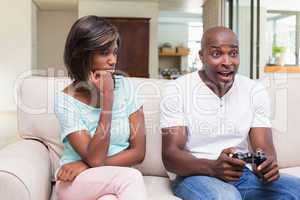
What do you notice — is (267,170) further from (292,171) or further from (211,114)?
(292,171)

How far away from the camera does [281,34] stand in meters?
7.88

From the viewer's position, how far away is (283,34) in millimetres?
7855

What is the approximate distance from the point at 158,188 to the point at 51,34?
323 inches

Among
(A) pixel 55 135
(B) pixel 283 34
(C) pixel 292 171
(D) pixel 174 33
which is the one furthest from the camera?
(D) pixel 174 33

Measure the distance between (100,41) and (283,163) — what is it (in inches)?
45.8

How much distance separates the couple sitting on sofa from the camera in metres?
1.20

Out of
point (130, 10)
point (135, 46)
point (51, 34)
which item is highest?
point (130, 10)

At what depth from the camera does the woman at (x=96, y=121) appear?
1150 millimetres

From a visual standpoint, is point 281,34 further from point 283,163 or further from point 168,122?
point 168,122

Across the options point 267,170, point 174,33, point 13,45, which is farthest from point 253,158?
point 174,33

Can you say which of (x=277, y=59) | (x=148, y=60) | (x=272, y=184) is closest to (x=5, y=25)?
(x=148, y=60)

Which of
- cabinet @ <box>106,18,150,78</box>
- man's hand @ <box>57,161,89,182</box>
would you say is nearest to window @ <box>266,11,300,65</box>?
cabinet @ <box>106,18,150,78</box>

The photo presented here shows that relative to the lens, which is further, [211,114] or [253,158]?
[211,114]

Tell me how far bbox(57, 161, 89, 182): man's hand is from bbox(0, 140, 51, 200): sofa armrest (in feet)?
0.26
